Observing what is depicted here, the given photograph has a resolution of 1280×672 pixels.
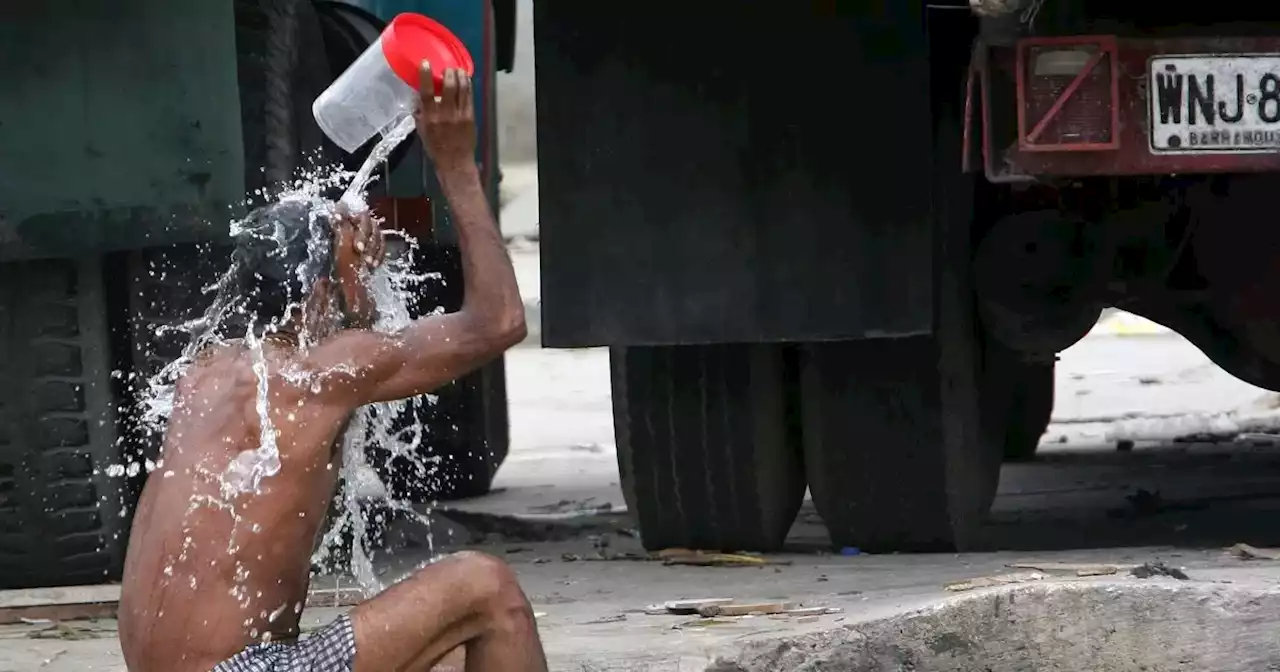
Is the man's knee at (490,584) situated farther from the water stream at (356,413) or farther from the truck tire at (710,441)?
the truck tire at (710,441)

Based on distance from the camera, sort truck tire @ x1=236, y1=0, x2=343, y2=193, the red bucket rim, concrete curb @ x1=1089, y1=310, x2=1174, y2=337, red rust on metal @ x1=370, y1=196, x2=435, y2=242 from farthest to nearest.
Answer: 1. concrete curb @ x1=1089, y1=310, x2=1174, y2=337
2. red rust on metal @ x1=370, y1=196, x2=435, y2=242
3. truck tire @ x1=236, y1=0, x2=343, y2=193
4. the red bucket rim

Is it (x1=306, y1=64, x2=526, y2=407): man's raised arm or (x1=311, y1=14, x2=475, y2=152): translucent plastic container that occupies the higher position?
(x1=311, y1=14, x2=475, y2=152): translucent plastic container

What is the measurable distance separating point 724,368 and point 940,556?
68 cm

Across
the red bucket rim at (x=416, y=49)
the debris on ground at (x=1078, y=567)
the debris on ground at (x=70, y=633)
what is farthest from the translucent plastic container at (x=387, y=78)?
the debris on ground at (x=1078, y=567)

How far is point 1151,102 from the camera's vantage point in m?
4.18

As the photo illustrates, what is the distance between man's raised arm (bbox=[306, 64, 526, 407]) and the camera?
3402 mm

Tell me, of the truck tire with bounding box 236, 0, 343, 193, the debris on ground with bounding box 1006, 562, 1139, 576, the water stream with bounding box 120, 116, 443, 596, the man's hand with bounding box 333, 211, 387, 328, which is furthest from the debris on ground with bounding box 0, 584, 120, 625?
the debris on ground with bounding box 1006, 562, 1139, 576

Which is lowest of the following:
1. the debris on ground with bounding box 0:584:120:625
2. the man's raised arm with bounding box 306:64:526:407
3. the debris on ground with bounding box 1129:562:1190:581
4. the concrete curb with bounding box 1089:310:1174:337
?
the concrete curb with bounding box 1089:310:1174:337

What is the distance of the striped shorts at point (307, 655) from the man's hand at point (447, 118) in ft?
2.45

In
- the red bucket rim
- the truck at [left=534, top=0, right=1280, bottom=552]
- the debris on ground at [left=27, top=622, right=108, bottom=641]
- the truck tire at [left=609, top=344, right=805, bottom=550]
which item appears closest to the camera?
the red bucket rim

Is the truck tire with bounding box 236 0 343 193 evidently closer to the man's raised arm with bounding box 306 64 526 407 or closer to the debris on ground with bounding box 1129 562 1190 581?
the man's raised arm with bounding box 306 64 526 407

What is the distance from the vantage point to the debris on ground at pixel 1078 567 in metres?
4.49

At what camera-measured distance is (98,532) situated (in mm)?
5082

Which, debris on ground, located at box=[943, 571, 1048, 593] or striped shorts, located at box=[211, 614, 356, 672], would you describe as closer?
striped shorts, located at box=[211, 614, 356, 672]
